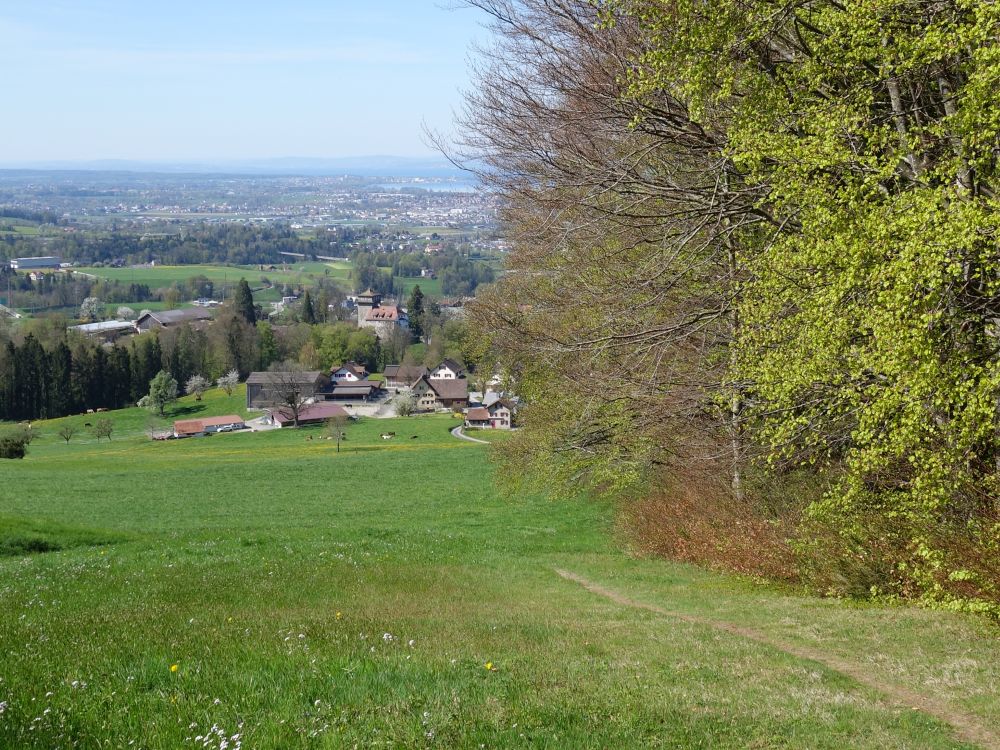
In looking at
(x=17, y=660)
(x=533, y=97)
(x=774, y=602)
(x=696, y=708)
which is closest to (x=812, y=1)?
(x=533, y=97)

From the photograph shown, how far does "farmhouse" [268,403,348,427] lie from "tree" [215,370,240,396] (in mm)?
16450

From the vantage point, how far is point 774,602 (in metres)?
13.0

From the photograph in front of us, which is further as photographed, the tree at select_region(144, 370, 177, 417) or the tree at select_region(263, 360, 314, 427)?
the tree at select_region(144, 370, 177, 417)

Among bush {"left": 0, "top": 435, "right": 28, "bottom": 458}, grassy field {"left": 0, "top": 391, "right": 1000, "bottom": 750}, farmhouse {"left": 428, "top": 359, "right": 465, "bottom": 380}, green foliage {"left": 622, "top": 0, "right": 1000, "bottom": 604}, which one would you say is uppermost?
green foliage {"left": 622, "top": 0, "right": 1000, "bottom": 604}

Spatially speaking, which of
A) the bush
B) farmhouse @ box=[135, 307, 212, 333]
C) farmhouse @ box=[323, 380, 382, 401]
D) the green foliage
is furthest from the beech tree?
the green foliage

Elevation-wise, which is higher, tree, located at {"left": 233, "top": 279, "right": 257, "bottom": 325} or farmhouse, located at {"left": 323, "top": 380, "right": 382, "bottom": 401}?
tree, located at {"left": 233, "top": 279, "right": 257, "bottom": 325}

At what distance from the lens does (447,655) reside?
→ 809cm

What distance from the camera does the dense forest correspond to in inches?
390

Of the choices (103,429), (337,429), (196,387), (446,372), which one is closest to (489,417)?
(337,429)

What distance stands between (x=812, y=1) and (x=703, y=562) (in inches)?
411

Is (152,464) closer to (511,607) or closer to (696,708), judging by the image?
(511,607)

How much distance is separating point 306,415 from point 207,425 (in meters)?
9.61

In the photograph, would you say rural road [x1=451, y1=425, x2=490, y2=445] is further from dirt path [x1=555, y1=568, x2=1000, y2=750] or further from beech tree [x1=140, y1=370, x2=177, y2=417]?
dirt path [x1=555, y1=568, x2=1000, y2=750]

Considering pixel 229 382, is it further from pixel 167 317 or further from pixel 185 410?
pixel 167 317
